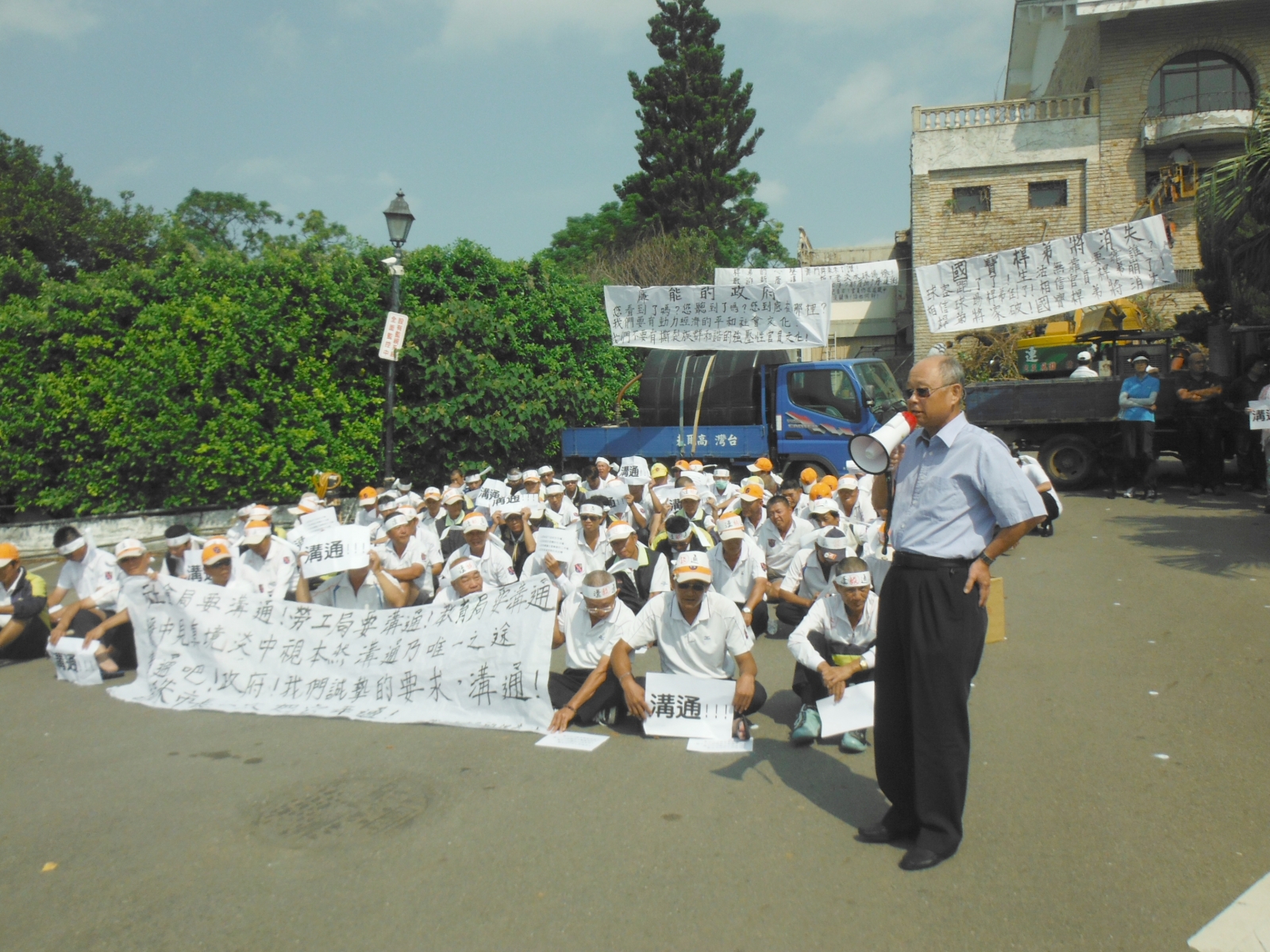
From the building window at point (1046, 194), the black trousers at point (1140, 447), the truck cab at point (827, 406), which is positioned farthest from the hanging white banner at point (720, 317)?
the building window at point (1046, 194)

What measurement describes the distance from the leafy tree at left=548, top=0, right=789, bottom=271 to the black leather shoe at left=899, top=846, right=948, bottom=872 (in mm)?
31091

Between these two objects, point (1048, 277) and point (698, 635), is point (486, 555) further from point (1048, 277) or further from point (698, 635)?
point (1048, 277)

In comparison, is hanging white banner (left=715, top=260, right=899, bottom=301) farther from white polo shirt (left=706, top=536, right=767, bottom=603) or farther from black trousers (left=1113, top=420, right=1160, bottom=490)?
white polo shirt (left=706, top=536, right=767, bottom=603)

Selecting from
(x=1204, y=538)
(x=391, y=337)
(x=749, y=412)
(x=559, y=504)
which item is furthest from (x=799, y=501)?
(x=391, y=337)

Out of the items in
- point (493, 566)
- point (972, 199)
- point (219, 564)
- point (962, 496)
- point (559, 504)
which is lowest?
point (493, 566)

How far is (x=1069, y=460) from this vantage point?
14.4 metres

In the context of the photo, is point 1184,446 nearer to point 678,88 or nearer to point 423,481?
point 423,481

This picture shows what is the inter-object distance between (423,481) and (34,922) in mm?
12690

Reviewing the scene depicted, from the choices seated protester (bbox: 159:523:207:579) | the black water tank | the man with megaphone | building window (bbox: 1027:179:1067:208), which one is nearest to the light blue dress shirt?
the man with megaphone

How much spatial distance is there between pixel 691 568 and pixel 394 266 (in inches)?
377

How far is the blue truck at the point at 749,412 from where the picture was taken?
15086 millimetres

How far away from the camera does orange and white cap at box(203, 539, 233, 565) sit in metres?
7.62

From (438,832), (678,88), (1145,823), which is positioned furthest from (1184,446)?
(678,88)

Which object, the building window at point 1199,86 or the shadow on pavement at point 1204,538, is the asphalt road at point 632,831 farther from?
the building window at point 1199,86
